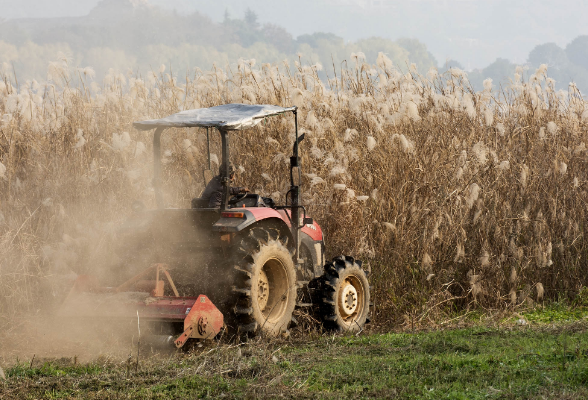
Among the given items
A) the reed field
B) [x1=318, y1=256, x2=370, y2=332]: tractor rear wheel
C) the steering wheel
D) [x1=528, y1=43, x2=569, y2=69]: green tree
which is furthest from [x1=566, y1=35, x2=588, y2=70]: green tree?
the steering wheel

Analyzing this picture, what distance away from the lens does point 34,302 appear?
7062mm

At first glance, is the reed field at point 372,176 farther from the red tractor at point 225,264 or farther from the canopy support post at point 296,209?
the canopy support post at point 296,209

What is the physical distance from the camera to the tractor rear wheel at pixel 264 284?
5363 millimetres

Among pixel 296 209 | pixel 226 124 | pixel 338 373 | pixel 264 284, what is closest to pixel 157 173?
pixel 226 124

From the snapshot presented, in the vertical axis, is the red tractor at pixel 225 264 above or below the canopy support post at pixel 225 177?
below

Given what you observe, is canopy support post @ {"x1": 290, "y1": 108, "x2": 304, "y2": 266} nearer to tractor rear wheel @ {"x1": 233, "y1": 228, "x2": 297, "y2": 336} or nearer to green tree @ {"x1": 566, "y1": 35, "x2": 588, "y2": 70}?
tractor rear wheel @ {"x1": 233, "y1": 228, "x2": 297, "y2": 336}

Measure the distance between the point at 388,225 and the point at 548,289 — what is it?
2441 mm

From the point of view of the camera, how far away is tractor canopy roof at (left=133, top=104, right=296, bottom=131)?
5.64 metres

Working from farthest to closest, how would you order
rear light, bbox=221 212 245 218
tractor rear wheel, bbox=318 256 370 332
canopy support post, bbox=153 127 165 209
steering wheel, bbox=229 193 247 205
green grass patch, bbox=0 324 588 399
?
tractor rear wheel, bbox=318 256 370 332 < canopy support post, bbox=153 127 165 209 < steering wheel, bbox=229 193 247 205 < rear light, bbox=221 212 245 218 < green grass patch, bbox=0 324 588 399

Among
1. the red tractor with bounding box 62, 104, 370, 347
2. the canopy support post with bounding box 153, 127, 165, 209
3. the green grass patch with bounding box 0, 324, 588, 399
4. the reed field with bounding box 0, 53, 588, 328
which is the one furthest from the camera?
the reed field with bounding box 0, 53, 588, 328

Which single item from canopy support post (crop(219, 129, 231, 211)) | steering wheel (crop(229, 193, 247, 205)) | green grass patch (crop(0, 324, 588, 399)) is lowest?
green grass patch (crop(0, 324, 588, 399))

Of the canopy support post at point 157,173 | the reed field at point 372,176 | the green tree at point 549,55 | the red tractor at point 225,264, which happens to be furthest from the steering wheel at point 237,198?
the green tree at point 549,55

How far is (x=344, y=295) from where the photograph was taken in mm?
6621

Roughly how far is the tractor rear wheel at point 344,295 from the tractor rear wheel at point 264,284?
489 millimetres
